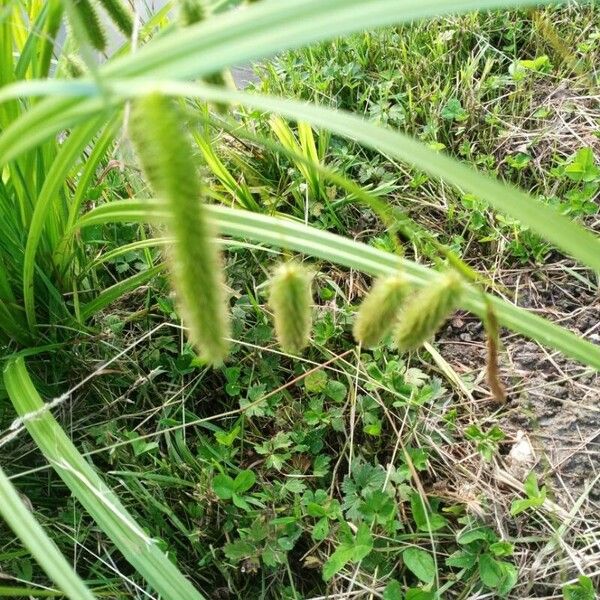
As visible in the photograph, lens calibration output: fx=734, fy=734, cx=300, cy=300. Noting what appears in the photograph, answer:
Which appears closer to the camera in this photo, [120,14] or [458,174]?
[458,174]

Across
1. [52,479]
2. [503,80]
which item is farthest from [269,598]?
[503,80]

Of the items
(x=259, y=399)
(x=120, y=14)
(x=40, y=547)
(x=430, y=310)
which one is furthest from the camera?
(x=259, y=399)

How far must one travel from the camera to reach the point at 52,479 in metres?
1.39

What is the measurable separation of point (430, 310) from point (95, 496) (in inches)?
25.0

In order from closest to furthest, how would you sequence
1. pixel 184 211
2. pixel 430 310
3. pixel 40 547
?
pixel 184 211 < pixel 430 310 < pixel 40 547

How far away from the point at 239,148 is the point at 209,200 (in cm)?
17

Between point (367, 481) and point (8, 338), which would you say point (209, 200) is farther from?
point (367, 481)

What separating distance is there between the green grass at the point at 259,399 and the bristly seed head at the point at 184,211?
1.00ft

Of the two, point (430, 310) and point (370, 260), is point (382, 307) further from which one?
point (370, 260)

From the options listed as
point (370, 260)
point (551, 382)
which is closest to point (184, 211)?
point (370, 260)

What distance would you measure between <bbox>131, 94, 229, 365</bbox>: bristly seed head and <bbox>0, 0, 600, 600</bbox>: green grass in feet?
1.00

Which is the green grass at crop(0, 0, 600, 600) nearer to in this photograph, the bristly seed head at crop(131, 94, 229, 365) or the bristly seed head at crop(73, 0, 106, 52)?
the bristly seed head at crop(73, 0, 106, 52)

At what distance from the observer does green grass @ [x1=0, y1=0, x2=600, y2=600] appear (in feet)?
3.68

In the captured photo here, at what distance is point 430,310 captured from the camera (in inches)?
29.8
